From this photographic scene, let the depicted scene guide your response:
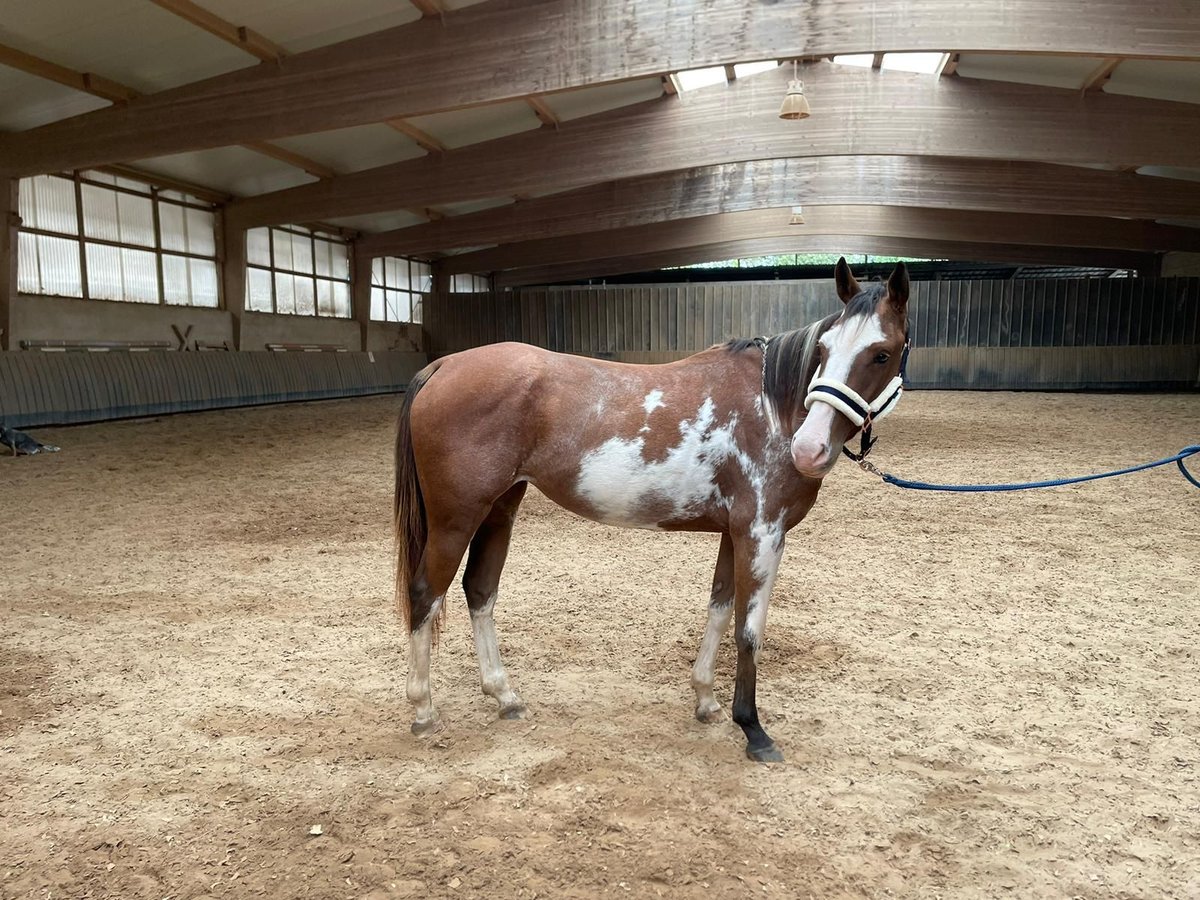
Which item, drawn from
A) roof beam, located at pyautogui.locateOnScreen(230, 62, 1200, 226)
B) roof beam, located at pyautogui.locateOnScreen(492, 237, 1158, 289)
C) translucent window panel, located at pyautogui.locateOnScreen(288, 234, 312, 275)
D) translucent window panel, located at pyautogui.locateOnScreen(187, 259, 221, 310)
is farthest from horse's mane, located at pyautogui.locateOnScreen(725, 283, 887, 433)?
roof beam, located at pyautogui.locateOnScreen(492, 237, 1158, 289)

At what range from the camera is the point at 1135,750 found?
2480mm

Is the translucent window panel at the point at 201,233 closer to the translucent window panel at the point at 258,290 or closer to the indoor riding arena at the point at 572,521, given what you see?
the indoor riding arena at the point at 572,521

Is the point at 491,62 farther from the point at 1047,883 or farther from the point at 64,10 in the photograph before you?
the point at 1047,883

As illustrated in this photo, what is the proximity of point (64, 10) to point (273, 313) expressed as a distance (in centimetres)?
954

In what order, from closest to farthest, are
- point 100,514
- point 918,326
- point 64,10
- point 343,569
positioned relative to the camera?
point 343,569 < point 100,514 < point 64,10 < point 918,326

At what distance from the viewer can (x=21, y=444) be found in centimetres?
867

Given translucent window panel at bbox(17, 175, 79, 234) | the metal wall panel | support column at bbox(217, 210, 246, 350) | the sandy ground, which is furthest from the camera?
support column at bbox(217, 210, 246, 350)

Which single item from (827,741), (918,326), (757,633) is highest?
(918,326)

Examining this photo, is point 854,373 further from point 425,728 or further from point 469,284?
point 469,284

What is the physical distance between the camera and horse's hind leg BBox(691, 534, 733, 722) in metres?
2.69

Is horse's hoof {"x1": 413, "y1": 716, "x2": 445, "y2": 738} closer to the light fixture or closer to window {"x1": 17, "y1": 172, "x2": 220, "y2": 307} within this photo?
the light fixture

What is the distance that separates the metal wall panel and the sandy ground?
6613 mm

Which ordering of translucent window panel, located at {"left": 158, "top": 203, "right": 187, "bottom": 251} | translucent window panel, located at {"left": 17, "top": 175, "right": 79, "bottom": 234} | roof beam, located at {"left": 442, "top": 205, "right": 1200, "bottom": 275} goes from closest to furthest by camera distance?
translucent window panel, located at {"left": 17, "top": 175, "right": 79, "bottom": 234} < translucent window panel, located at {"left": 158, "top": 203, "right": 187, "bottom": 251} < roof beam, located at {"left": 442, "top": 205, "right": 1200, "bottom": 275}

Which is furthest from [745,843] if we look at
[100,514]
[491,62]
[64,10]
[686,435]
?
[64,10]
